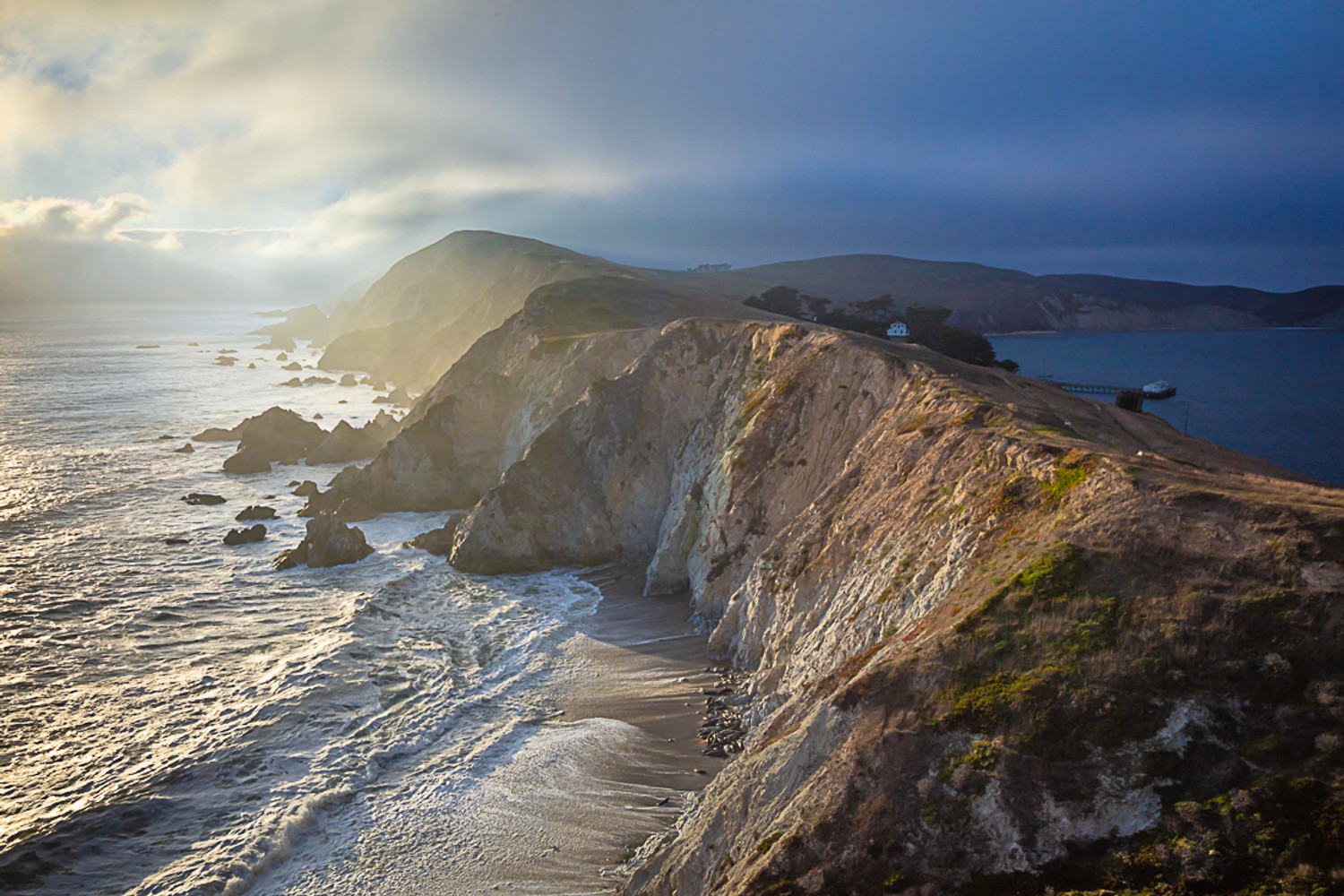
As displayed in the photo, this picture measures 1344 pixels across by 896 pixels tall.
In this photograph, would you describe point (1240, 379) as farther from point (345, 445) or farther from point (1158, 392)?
point (345, 445)

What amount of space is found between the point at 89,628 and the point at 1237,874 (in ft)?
110

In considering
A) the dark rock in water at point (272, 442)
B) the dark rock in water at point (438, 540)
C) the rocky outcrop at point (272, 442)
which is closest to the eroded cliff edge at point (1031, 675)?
the dark rock in water at point (438, 540)

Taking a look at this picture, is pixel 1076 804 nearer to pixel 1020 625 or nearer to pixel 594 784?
pixel 1020 625

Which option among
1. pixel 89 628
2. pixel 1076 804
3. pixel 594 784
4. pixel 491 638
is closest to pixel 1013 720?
pixel 1076 804

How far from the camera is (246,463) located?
51.5m

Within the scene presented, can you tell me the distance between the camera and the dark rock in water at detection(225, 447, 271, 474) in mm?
51250

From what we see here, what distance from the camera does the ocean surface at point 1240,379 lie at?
1864 inches

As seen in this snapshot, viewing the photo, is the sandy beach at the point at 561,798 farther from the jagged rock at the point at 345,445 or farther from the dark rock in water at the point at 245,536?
the jagged rock at the point at 345,445

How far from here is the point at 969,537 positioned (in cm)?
1480

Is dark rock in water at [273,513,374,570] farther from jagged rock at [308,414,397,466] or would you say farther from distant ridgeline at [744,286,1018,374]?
distant ridgeline at [744,286,1018,374]


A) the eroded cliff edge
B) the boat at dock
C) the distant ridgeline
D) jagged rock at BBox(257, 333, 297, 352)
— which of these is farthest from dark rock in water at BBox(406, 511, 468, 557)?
jagged rock at BBox(257, 333, 297, 352)

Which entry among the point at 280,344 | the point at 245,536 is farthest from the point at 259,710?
the point at 280,344

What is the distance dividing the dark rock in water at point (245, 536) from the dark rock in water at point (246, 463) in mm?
16049

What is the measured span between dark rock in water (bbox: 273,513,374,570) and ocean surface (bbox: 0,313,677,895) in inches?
32.5
